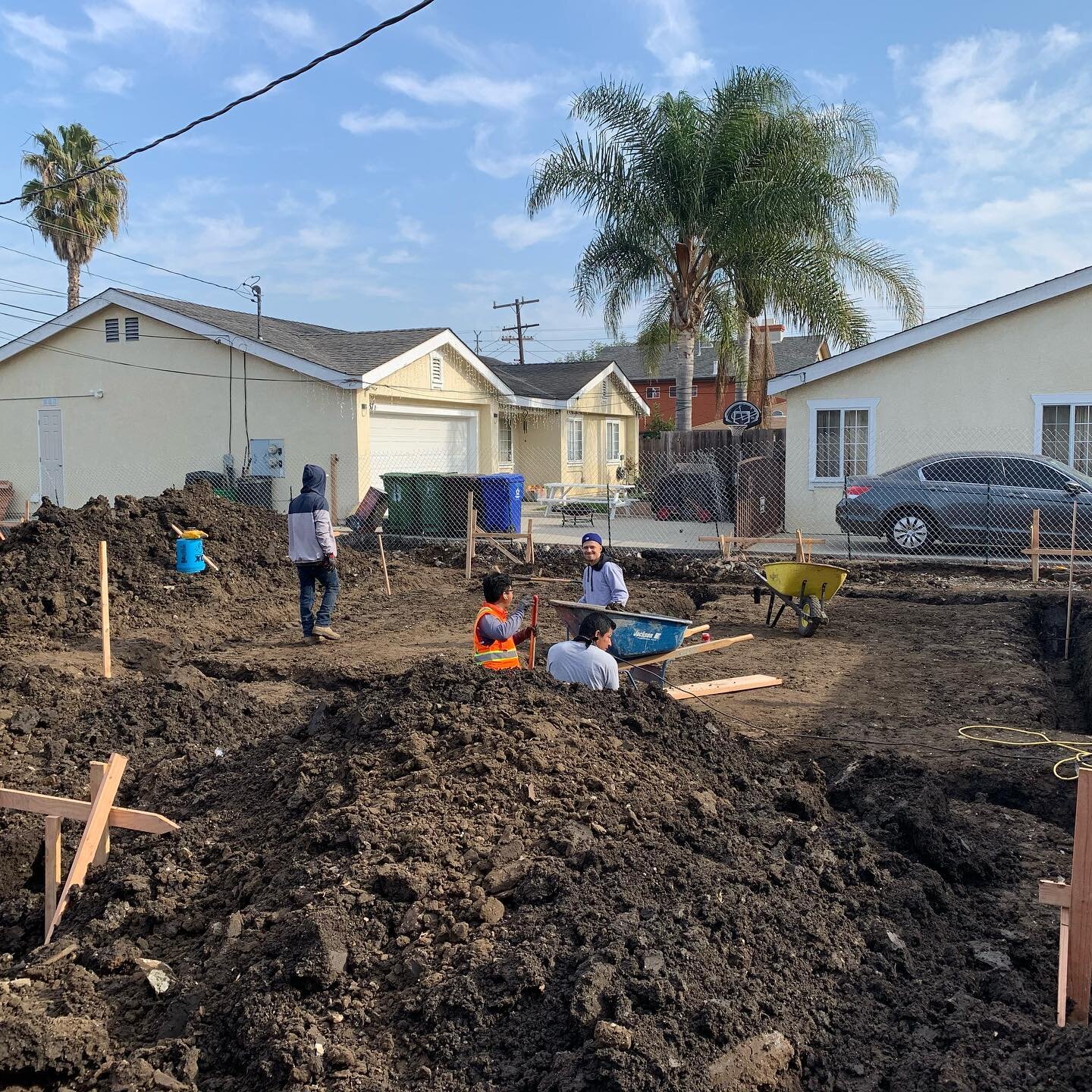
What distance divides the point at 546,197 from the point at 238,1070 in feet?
74.3

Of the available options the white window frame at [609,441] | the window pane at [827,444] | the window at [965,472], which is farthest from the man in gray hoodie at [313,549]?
the white window frame at [609,441]

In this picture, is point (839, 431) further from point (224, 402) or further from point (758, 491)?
point (224, 402)

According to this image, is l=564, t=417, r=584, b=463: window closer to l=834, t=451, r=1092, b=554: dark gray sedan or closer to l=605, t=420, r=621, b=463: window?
l=605, t=420, r=621, b=463: window

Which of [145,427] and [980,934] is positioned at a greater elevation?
[145,427]

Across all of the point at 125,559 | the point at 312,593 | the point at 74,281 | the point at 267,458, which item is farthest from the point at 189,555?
the point at 74,281

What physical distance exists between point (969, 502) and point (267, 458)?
563 inches

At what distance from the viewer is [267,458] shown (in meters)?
22.0

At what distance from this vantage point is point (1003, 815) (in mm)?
5590

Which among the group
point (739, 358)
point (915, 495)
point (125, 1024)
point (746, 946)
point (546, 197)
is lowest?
point (125, 1024)

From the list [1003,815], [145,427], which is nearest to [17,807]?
[1003,815]

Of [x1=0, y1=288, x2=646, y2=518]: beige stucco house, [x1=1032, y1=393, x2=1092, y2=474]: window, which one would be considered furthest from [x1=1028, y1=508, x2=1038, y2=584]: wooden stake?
[x1=0, y1=288, x2=646, y2=518]: beige stucco house

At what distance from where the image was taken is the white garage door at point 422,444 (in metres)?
22.5

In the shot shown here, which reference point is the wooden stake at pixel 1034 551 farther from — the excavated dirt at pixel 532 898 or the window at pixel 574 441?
the window at pixel 574 441

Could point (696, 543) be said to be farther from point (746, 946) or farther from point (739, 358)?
point (746, 946)
